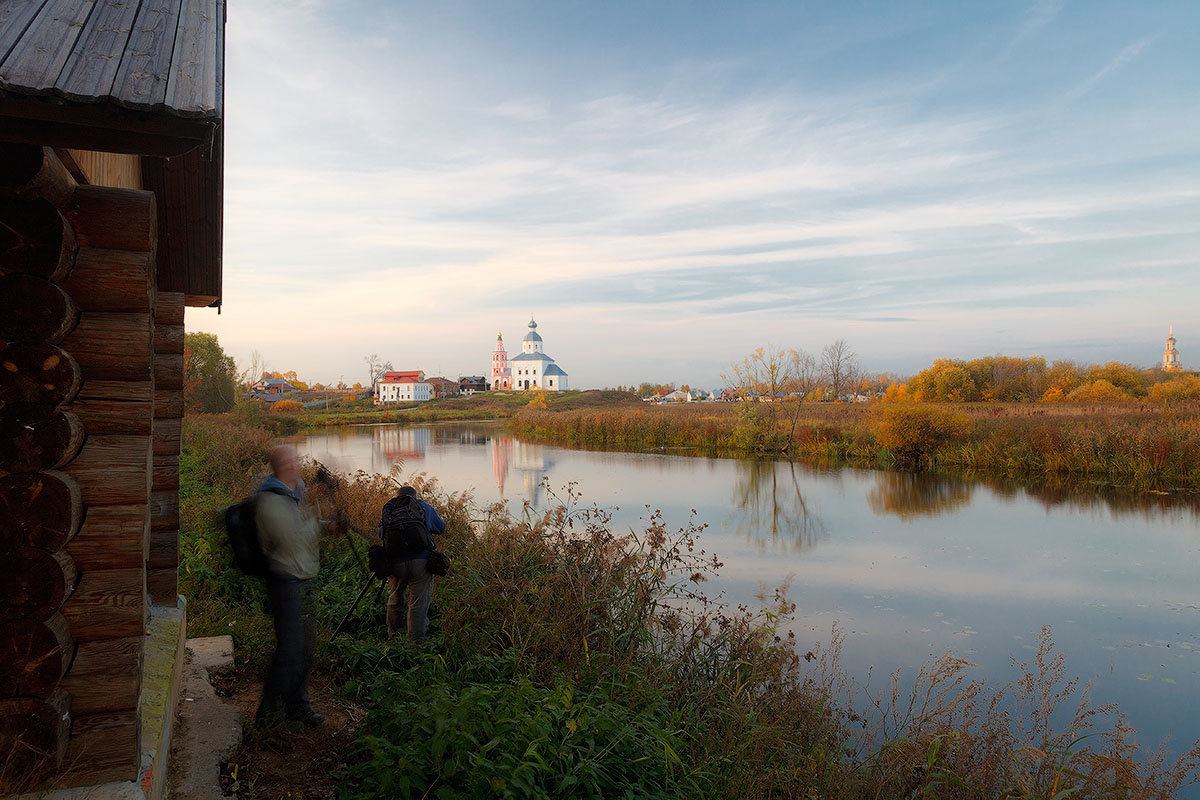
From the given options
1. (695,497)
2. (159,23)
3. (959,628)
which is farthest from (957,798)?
(695,497)

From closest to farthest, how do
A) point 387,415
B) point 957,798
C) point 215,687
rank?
point 957,798
point 215,687
point 387,415

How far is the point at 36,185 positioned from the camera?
2.38m

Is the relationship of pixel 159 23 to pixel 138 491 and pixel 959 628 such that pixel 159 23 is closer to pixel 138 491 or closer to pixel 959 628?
pixel 138 491

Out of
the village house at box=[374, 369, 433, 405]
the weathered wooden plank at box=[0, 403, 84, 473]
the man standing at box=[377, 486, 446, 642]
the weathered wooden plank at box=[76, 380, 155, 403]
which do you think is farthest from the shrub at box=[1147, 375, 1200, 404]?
the village house at box=[374, 369, 433, 405]

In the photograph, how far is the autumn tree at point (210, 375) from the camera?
3384 cm

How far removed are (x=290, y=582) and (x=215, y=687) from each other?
135cm

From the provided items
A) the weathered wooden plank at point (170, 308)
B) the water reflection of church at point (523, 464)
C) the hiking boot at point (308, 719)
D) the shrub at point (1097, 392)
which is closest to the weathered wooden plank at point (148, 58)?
the weathered wooden plank at point (170, 308)

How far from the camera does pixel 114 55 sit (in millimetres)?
2252

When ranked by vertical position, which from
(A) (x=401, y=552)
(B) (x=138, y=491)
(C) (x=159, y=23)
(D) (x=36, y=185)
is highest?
(C) (x=159, y=23)

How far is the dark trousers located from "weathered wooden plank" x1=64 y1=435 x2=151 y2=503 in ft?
5.47

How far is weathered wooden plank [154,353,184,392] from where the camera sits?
205 inches

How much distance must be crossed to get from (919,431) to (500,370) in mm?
105514

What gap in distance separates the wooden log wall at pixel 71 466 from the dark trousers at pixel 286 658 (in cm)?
148

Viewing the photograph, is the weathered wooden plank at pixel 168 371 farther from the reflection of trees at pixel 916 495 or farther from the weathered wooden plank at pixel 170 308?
the reflection of trees at pixel 916 495
